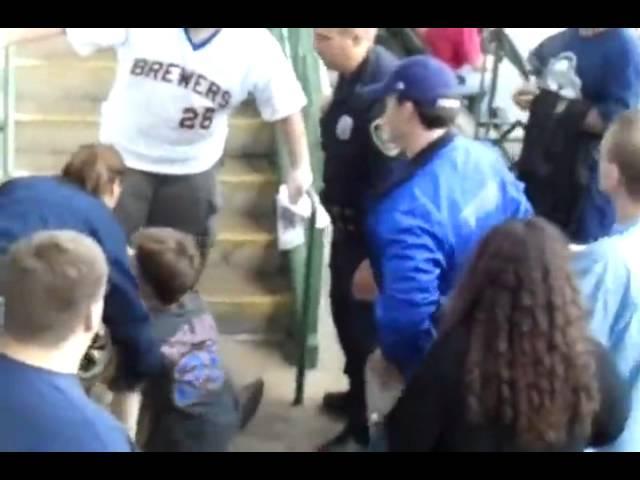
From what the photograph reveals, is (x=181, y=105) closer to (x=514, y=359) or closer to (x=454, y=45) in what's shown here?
(x=514, y=359)

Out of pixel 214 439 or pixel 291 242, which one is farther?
pixel 291 242

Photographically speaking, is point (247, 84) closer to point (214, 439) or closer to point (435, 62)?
point (435, 62)

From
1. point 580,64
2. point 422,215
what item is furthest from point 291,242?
point 422,215

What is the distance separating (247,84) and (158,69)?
1.04ft

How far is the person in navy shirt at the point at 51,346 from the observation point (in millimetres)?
2549

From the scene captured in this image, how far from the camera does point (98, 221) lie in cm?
338

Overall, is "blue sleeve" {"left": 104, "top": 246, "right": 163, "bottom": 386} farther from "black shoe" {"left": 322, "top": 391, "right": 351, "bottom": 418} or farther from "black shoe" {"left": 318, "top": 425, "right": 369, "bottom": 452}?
"black shoe" {"left": 322, "top": 391, "right": 351, "bottom": 418}

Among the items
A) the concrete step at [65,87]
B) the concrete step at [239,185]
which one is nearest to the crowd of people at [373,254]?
the concrete step at [239,185]

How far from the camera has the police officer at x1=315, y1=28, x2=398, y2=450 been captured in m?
4.20

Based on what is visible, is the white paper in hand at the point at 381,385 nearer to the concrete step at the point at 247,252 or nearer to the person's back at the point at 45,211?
the person's back at the point at 45,211

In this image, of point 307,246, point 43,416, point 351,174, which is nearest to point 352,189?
point 351,174

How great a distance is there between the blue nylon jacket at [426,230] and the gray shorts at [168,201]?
43.2 inches

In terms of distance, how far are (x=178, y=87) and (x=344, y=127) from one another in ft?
1.94

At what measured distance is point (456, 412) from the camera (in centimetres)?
279
